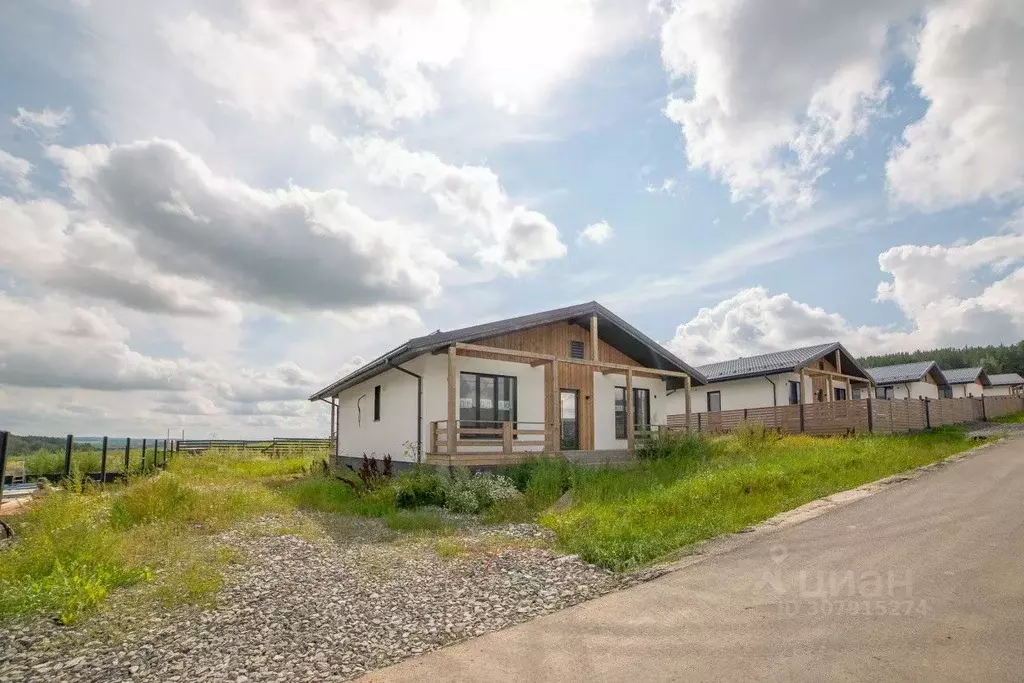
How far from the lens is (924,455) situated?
642 inches

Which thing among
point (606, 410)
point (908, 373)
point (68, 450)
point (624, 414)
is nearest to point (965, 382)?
point (908, 373)

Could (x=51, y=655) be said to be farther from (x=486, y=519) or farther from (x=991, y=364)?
(x=991, y=364)

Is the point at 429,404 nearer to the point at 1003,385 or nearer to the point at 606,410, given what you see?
Answer: the point at 606,410

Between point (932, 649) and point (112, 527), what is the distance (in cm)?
1019

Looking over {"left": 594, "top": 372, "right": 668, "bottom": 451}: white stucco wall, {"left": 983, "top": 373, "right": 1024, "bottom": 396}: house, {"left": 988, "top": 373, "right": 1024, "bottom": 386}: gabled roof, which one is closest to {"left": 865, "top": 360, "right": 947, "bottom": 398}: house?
{"left": 983, "top": 373, "right": 1024, "bottom": 396}: house

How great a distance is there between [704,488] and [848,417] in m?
15.1

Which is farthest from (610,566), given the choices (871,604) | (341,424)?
(341,424)

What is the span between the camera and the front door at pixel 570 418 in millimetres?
19453

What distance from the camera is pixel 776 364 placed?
29.2m

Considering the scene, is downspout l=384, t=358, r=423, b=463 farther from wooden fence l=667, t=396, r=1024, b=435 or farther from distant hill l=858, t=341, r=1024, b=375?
distant hill l=858, t=341, r=1024, b=375

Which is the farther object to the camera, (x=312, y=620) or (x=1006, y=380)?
(x=1006, y=380)

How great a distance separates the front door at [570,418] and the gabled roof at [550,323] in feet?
7.98

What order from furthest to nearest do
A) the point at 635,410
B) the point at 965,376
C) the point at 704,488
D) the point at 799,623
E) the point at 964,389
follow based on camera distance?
the point at 964,389, the point at 965,376, the point at 635,410, the point at 704,488, the point at 799,623

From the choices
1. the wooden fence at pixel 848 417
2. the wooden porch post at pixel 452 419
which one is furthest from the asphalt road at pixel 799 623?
the wooden fence at pixel 848 417
